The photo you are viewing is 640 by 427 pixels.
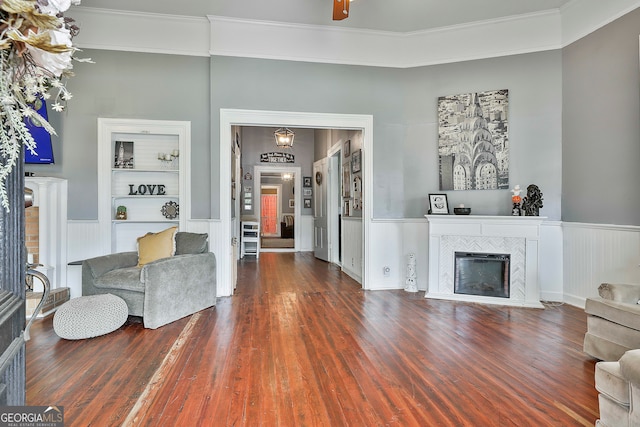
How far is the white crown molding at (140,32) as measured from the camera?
409 cm

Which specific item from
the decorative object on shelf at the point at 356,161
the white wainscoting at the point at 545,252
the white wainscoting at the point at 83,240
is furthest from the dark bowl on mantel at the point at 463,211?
the white wainscoting at the point at 83,240

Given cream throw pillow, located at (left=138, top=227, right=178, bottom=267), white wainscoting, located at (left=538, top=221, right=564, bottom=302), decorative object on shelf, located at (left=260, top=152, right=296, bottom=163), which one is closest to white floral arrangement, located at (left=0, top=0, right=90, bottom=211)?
cream throw pillow, located at (left=138, top=227, right=178, bottom=267)

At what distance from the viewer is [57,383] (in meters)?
2.12

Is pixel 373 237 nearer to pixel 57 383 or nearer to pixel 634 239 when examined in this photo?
pixel 634 239

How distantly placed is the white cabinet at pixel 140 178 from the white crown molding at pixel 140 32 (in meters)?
0.95

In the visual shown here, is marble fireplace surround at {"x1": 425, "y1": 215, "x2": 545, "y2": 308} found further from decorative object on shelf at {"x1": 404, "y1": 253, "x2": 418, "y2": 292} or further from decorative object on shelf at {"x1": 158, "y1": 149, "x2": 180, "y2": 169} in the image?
decorative object on shelf at {"x1": 158, "y1": 149, "x2": 180, "y2": 169}

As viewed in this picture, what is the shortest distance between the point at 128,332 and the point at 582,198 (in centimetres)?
509

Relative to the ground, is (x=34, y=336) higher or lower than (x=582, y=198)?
lower

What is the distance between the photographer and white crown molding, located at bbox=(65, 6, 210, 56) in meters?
4.09

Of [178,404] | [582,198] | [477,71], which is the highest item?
[477,71]

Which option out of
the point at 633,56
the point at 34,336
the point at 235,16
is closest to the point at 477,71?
the point at 633,56

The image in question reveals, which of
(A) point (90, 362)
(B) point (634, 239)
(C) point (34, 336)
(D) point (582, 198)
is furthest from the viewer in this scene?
(D) point (582, 198)

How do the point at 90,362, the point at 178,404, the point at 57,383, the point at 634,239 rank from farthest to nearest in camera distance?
the point at 634,239, the point at 90,362, the point at 57,383, the point at 178,404

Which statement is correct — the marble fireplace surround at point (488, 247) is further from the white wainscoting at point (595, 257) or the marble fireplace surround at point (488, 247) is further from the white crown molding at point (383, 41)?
the white crown molding at point (383, 41)
